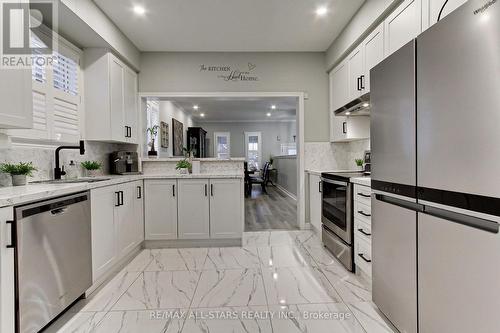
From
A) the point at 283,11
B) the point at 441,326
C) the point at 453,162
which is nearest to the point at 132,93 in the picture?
the point at 283,11

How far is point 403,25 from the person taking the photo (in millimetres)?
2184

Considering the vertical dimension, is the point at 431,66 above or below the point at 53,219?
above

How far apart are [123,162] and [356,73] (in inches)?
123

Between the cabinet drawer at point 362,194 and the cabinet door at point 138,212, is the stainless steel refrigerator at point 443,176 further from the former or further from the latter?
the cabinet door at point 138,212

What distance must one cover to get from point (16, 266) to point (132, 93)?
→ 280 cm

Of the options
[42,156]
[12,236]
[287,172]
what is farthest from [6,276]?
[287,172]

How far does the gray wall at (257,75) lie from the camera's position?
394 centimetres

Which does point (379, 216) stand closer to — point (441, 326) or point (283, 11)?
point (441, 326)

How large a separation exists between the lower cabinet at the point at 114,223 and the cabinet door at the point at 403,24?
9.44ft

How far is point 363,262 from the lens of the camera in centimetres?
232

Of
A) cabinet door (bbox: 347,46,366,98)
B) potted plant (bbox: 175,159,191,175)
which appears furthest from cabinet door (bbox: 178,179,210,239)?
cabinet door (bbox: 347,46,366,98)

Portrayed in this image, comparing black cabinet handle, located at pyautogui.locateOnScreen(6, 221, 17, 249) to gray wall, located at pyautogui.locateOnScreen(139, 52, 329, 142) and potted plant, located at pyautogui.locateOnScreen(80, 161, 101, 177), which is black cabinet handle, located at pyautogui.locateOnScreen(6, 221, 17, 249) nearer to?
potted plant, located at pyautogui.locateOnScreen(80, 161, 101, 177)

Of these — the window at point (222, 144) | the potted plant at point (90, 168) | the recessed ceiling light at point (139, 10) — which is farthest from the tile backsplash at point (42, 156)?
the window at point (222, 144)

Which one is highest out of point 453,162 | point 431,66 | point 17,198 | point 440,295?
point 431,66
